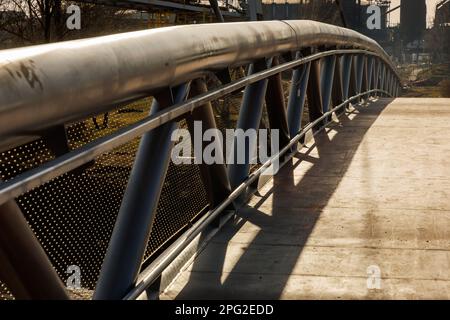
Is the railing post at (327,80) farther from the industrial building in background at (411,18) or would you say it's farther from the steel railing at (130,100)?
the industrial building in background at (411,18)

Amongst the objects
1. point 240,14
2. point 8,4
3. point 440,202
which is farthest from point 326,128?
point 240,14

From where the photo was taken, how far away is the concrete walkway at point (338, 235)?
13.0 ft

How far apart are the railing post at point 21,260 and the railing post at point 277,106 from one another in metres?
4.15

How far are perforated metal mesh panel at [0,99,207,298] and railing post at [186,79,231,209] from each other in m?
0.50

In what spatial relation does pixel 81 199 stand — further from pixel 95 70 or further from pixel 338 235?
pixel 338 235

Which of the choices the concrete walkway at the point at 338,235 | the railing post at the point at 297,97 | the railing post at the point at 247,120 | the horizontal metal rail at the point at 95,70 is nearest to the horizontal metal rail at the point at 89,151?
the horizontal metal rail at the point at 95,70

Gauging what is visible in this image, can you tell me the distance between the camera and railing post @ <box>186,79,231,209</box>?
416 centimetres

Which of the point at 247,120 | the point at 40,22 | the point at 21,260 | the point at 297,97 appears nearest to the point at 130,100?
the point at 21,260

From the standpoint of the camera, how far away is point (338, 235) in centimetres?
500

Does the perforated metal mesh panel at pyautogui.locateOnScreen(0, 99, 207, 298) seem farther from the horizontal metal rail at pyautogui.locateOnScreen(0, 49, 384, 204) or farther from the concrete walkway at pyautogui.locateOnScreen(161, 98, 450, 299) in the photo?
the concrete walkway at pyautogui.locateOnScreen(161, 98, 450, 299)

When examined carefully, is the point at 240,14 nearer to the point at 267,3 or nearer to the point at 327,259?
the point at 327,259

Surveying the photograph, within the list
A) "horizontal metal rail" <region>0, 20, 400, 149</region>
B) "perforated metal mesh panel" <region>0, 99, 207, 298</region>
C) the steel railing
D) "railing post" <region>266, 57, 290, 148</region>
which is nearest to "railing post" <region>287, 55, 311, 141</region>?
"railing post" <region>266, 57, 290, 148</region>

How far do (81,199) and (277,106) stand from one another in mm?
3823

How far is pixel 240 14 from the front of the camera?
29969mm
